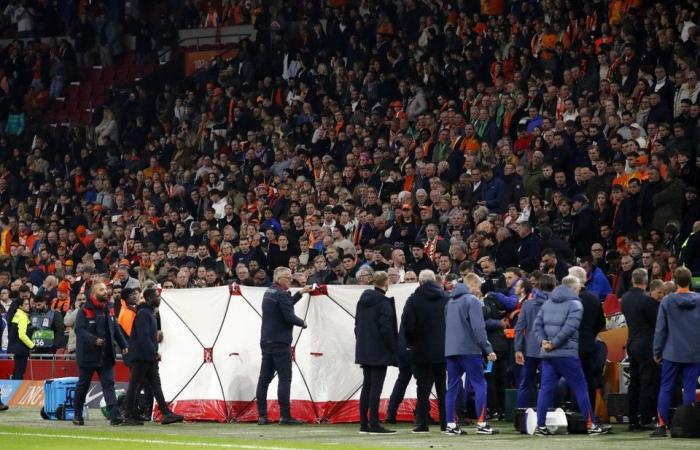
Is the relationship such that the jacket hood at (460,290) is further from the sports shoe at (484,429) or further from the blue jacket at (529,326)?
the sports shoe at (484,429)

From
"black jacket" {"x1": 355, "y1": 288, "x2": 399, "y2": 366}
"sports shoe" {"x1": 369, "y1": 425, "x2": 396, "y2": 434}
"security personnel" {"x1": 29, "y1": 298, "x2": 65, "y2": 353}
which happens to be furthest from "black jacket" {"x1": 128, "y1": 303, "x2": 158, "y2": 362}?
"security personnel" {"x1": 29, "y1": 298, "x2": 65, "y2": 353}

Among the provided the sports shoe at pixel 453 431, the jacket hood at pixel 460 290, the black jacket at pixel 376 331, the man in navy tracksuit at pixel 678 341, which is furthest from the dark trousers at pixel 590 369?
the black jacket at pixel 376 331

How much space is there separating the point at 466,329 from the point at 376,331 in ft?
3.79

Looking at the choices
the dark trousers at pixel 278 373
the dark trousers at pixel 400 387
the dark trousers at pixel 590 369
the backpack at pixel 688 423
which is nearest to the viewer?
the backpack at pixel 688 423

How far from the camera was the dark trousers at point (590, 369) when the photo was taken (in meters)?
17.1

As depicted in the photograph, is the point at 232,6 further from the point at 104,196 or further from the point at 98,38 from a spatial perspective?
the point at 104,196

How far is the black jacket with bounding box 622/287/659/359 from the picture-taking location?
16719 millimetres

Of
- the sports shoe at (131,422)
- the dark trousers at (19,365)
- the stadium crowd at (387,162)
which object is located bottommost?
the sports shoe at (131,422)

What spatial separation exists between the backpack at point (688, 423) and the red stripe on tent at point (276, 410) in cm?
390

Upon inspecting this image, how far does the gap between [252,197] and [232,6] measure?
38.2 ft

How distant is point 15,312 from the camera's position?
86.7ft

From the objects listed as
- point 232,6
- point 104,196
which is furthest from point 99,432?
point 232,6

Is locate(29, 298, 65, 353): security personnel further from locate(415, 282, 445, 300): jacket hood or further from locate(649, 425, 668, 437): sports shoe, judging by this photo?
locate(649, 425, 668, 437): sports shoe

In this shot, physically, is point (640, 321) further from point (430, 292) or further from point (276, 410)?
point (276, 410)
